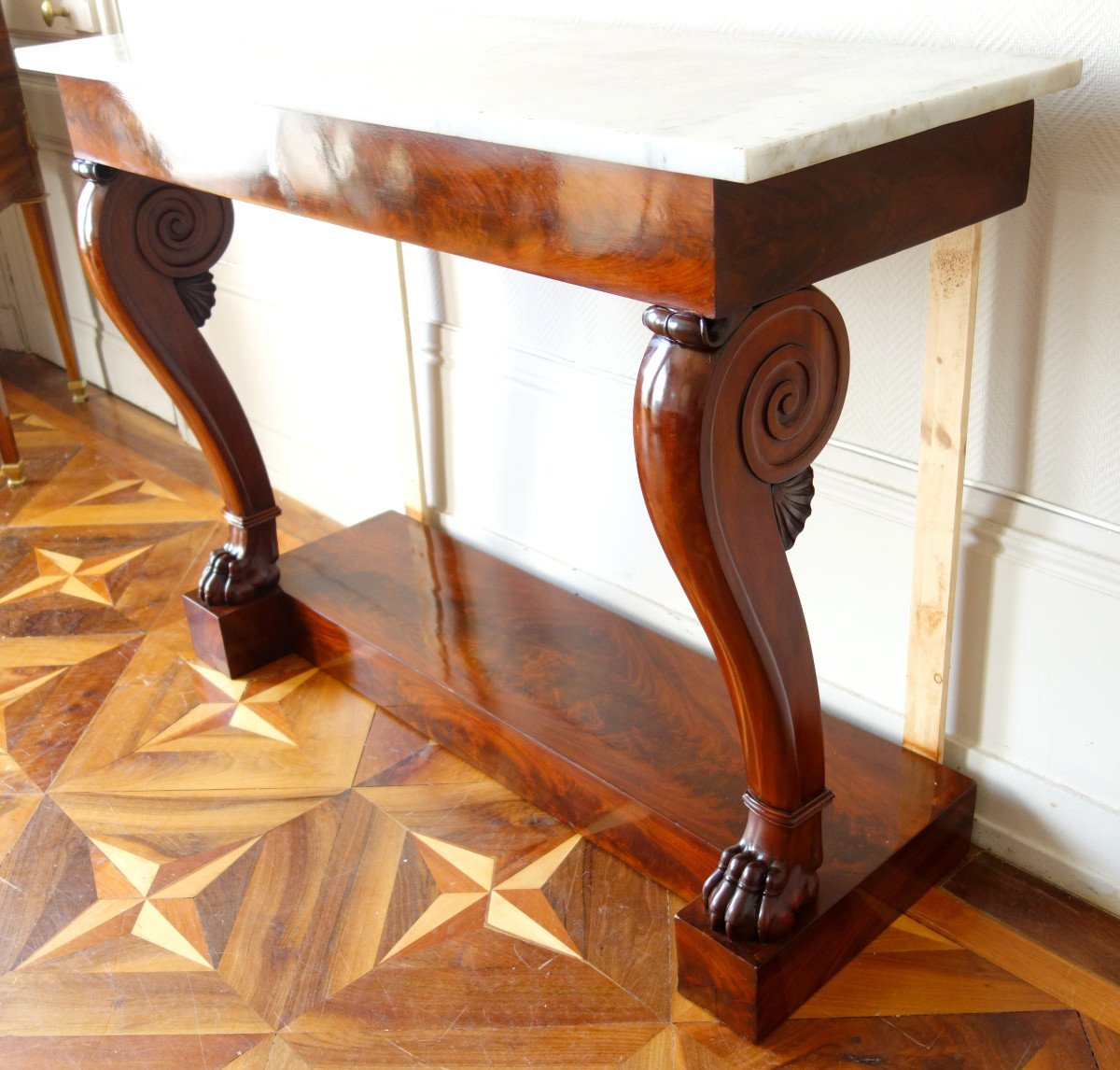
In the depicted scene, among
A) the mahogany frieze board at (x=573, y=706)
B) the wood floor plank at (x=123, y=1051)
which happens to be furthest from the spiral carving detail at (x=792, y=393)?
the wood floor plank at (x=123, y=1051)

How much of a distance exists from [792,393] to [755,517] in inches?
4.5

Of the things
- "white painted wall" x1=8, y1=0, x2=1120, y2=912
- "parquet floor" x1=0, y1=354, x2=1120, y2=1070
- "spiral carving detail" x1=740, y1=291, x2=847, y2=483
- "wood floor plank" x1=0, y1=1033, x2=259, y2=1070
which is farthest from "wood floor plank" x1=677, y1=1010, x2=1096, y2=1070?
"spiral carving detail" x1=740, y1=291, x2=847, y2=483

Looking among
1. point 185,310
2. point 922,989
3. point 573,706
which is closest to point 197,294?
point 185,310

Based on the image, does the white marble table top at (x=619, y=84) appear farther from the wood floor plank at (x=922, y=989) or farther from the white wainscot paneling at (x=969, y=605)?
the wood floor plank at (x=922, y=989)

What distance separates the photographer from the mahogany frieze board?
1403mm

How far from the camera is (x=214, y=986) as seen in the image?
136cm

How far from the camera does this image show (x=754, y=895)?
1229mm

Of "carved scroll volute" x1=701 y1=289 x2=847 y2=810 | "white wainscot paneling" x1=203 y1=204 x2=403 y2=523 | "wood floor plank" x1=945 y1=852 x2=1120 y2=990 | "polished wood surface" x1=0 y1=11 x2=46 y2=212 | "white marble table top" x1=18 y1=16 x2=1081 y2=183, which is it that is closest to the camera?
"white marble table top" x1=18 y1=16 x2=1081 y2=183

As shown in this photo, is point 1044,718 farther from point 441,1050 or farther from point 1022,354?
point 441,1050

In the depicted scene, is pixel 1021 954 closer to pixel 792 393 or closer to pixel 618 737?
pixel 618 737

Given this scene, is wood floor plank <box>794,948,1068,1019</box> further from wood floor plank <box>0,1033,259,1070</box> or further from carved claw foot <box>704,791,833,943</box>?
wood floor plank <box>0,1033,259,1070</box>

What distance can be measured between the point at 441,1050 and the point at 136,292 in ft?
3.66

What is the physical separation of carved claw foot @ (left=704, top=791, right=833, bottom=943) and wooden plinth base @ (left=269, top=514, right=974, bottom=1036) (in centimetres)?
2

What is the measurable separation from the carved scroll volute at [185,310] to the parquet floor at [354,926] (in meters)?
0.20
